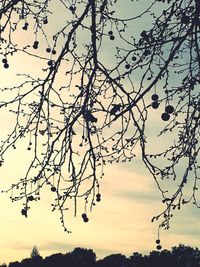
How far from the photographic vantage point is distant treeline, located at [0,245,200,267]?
39872 millimetres

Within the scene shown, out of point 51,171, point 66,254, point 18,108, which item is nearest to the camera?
point 51,171

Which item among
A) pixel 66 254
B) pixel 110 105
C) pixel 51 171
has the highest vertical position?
pixel 66 254

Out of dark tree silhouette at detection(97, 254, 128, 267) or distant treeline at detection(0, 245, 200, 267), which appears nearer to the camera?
distant treeline at detection(0, 245, 200, 267)

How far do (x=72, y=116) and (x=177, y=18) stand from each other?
1.62m

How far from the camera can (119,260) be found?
146 ft

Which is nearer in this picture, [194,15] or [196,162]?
[194,15]

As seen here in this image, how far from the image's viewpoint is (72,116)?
19.1 ft

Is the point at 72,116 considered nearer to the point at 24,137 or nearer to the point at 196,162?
the point at 24,137

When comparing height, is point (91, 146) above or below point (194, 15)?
below

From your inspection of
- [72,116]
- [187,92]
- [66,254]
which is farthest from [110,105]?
[66,254]

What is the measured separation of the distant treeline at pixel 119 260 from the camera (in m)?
39.9

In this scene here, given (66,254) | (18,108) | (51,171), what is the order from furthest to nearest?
1. (66,254)
2. (18,108)
3. (51,171)

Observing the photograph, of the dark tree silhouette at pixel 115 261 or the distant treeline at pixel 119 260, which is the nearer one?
the distant treeline at pixel 119 260

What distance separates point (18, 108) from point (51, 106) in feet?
1.35
